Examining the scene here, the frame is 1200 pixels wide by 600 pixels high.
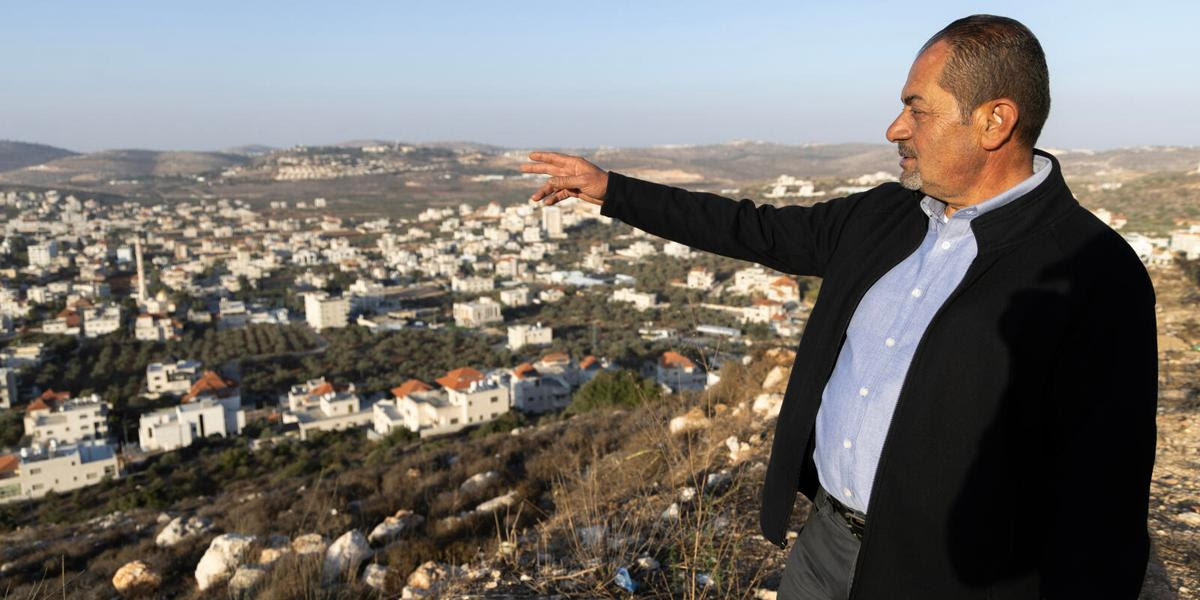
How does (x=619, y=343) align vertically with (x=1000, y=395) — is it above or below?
below

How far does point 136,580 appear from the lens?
11.5ft

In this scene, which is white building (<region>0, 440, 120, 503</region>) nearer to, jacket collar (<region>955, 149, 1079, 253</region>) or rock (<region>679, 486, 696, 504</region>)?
rock (<region>679, 486, 696, 504</region>)

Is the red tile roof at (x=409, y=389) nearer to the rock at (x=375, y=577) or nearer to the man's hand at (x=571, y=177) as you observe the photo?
the rock at (x=375, y=577)

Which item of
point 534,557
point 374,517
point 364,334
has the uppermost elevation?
point 534,557

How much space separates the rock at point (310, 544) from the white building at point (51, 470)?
41.6 ft

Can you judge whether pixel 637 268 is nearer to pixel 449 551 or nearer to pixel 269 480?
pixel 269 480

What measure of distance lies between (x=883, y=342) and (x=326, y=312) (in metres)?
29.2

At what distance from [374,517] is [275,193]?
252 feet

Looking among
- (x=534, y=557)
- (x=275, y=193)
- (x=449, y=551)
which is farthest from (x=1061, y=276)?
(x=275, y=193)

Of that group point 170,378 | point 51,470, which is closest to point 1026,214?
point 51,470

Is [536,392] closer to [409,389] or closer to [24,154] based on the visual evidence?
[409,389]

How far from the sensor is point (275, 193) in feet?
243

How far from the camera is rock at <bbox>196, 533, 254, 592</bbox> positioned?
11.3 ft

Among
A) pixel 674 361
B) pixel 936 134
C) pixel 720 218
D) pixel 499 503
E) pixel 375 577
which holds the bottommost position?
pixel 674 361
